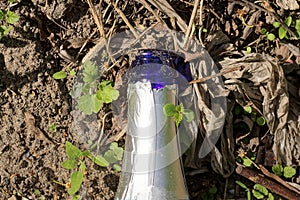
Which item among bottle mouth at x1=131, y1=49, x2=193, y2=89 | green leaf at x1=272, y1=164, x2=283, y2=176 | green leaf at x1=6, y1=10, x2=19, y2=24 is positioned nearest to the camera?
bottle mouth at x1=131, y1=49, x2=193, y2=89

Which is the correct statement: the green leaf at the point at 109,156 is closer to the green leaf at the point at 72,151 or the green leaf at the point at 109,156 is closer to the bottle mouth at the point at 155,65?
the green leaf at the point at 72,151

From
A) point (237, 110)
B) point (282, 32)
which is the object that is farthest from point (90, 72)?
point (282, 32)

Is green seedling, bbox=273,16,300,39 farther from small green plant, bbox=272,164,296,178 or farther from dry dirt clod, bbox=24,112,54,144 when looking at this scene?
dry dirt clod, bbox=24,112,54,144

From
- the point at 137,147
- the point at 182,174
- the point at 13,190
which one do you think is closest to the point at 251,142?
the point at 182,174

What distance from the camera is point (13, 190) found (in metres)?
1.42

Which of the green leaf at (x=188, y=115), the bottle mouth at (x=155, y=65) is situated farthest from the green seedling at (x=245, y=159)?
the bottle mouth at (x=155, y=65)

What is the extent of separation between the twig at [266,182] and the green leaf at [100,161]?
1.07ft

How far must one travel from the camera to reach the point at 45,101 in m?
1.40

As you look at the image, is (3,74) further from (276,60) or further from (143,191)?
(276,60)

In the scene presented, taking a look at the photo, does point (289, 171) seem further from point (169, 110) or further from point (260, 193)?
point (169, 110)

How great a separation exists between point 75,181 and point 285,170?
0.52 m

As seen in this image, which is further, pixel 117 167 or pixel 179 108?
pixel 117 167

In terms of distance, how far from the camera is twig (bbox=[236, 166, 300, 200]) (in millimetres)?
1413

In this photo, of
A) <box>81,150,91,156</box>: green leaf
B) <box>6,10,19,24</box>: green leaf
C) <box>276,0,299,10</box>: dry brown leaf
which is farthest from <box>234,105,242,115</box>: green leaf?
<box>6,10,19,24</box>: green leaf
